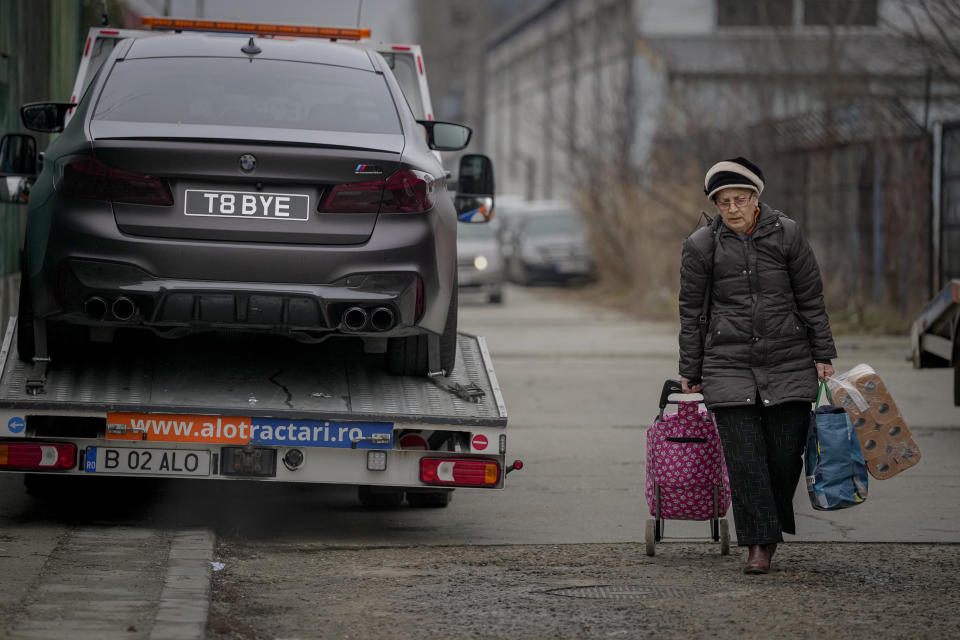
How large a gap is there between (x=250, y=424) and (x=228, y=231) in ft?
2.65

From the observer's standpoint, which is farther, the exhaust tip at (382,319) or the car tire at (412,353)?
the car tire at (412,353)

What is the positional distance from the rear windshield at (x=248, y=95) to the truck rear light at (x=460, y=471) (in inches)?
59.0

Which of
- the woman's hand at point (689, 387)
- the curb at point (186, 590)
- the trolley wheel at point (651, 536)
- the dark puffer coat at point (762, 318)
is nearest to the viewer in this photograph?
the curb at point (186, 590)

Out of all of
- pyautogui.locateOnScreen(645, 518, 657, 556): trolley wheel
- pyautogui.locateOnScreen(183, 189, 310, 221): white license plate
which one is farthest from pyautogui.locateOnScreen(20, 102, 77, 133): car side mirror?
pyautogui.locateOnScreen(645, 518, 657, 556): trolley wheel

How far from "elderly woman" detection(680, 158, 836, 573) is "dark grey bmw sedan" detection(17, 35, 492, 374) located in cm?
118

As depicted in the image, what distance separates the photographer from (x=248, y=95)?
7.60 m

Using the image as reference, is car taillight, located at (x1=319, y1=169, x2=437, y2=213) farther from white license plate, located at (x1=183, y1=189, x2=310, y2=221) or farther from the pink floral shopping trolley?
the pink floral shopping trolley

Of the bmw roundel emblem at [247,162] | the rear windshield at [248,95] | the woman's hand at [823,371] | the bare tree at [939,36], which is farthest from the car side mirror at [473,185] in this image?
the bare tree at [939,36]

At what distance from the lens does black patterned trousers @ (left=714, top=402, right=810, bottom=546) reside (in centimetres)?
666

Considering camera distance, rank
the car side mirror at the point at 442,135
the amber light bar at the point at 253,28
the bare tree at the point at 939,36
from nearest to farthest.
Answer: the car side mirror at the point at 442,135, the amber light bar at the point at 253,28, the bare tree at the point at 939,36

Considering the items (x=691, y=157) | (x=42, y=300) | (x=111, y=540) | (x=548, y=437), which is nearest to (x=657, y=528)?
(x=111, y=540)

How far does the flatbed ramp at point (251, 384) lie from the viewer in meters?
6.95

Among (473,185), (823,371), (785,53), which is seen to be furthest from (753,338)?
(785,53)

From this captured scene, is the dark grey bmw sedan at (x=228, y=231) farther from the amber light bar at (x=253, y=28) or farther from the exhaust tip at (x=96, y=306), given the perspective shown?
the amber light bar at (x=253, y=28)
